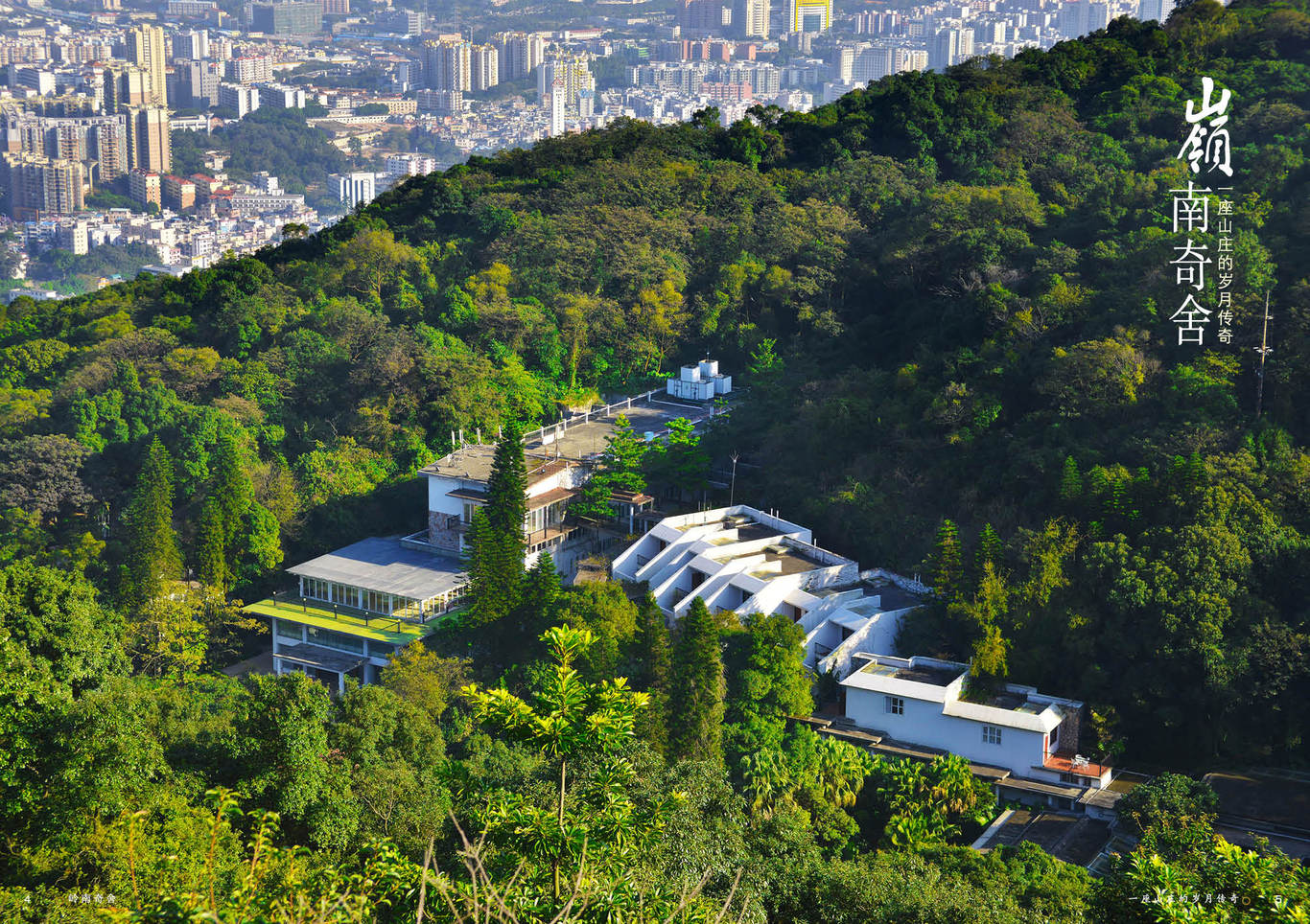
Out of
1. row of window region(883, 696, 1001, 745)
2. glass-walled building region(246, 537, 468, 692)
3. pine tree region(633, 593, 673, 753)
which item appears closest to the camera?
row of window region(883, 696, 1001, 745)

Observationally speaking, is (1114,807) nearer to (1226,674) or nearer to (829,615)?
(1226,674)

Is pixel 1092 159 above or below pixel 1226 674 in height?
above

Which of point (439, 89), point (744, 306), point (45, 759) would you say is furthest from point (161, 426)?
point (439, 89)

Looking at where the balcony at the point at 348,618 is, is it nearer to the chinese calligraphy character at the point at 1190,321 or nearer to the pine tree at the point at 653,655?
the pine tree at the point at 653,655

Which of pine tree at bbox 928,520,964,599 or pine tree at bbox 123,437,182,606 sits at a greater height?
pine tree at bbox 928,520,964,599

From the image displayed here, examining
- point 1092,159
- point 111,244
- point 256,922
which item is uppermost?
point 1092,159

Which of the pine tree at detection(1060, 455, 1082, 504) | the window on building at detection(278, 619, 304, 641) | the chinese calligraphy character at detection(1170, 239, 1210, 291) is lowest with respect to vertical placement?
the window on building at detection(278, 619, 304, 641)

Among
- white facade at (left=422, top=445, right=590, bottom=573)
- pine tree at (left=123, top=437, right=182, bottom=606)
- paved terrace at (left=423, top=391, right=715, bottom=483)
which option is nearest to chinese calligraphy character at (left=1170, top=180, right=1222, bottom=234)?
paved terrace at (left=423, top=391, right=715, bottom=483)

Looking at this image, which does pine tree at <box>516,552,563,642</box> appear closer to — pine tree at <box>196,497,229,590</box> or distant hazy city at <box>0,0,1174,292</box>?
pine tree at <box>196,497,229,590</box>
